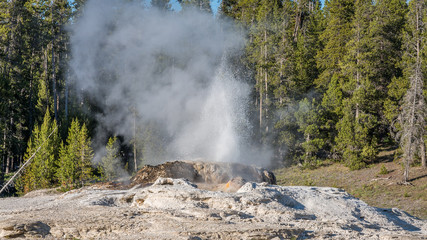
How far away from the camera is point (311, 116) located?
1124 inches

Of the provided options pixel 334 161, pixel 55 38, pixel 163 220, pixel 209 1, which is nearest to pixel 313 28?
pixel 209 1

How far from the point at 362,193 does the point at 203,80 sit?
43.6 ft

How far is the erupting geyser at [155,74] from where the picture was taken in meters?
24.0

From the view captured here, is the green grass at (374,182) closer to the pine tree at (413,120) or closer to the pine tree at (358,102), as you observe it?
the pine tree at (413,120)

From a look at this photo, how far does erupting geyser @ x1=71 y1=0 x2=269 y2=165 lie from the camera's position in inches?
945

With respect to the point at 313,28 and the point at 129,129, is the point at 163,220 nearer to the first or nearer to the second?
the point at 129,129

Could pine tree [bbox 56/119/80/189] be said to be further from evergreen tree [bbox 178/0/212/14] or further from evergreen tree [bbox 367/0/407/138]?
evergreen tree [bbox 367/0/407/138]

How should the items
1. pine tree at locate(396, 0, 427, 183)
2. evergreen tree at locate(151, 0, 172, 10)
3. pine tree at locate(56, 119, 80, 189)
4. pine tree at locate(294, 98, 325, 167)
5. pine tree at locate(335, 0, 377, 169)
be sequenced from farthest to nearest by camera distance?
evergreen tree at locate(151, 0, 172, 10) → pine tree at locate(294, 98, 325, 167) → pine tree at locate(335, 0, 377, 169) → pine tree at locate(396, 0, 427, 183) → pine tree at locate(56, 119, 80, 189)

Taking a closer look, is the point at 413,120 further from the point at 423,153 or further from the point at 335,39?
Result: the point at 335,39

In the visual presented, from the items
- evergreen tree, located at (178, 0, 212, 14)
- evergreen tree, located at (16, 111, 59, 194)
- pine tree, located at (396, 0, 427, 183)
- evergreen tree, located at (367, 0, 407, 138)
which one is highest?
evergreen tree, located at (178, 0, 212, 14)

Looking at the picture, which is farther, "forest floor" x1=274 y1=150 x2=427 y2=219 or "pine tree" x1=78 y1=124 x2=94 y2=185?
"pine tree" x1=78 y1=124 x2=94 y2=185

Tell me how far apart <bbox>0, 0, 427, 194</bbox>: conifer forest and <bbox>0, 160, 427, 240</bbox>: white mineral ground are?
12.9m

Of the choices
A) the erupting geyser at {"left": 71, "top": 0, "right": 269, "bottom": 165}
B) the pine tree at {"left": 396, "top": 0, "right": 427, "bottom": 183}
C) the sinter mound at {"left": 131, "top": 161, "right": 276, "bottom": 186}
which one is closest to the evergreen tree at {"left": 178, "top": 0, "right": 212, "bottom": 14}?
the erupting geyser at {"left": 71, "top": 0, "right": 269, "bottom": 165}

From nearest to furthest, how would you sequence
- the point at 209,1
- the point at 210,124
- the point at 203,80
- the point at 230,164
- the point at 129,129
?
the point at 230,164, the point at 210,124, the point at 203,80, the point at 129,129, the point at 209,1
